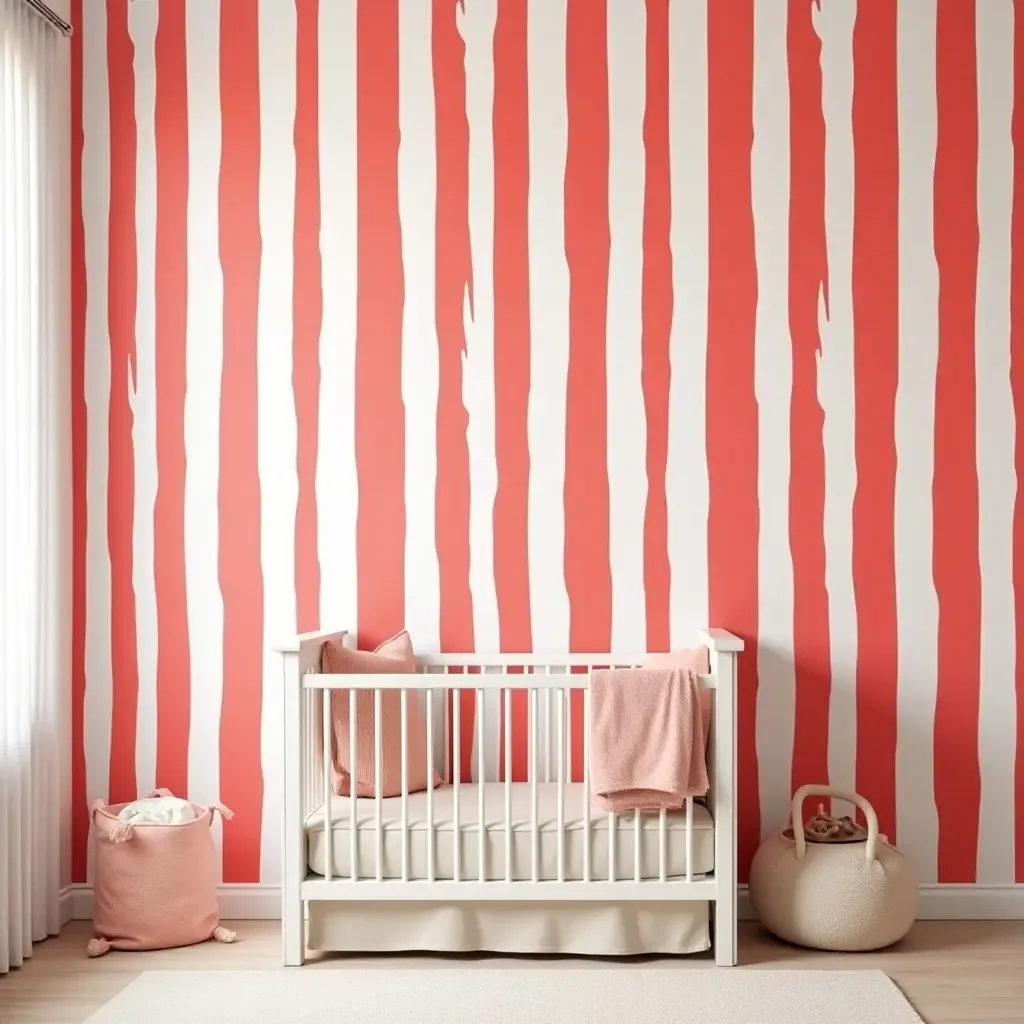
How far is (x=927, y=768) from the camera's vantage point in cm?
333

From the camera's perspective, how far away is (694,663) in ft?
10.4

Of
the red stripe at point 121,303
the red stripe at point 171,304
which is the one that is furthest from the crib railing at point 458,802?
the red stripe at point 121,303

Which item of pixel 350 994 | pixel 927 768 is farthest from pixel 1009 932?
pixel 350 994

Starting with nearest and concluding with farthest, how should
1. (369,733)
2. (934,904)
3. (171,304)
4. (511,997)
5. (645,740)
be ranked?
1. (511,997)
2. (645,740)
3. (369,733)
4. (934,904)
5. (171,304)

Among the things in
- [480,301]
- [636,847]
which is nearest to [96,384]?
[480,301]

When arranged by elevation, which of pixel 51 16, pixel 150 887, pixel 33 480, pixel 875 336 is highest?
pixel 51 16

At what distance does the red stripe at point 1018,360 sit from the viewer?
10.9 ft

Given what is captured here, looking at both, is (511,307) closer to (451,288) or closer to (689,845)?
(451,288)

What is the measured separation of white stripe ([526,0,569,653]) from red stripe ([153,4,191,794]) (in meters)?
0.96

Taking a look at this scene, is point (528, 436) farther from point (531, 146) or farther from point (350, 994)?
point (350, 994)

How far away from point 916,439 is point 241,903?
7.31ft

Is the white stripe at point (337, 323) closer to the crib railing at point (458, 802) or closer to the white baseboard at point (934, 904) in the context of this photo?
the crib railing at point (458, 802)

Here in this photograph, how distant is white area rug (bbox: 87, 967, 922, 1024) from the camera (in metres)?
2.54

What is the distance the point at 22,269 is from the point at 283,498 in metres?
0.89
